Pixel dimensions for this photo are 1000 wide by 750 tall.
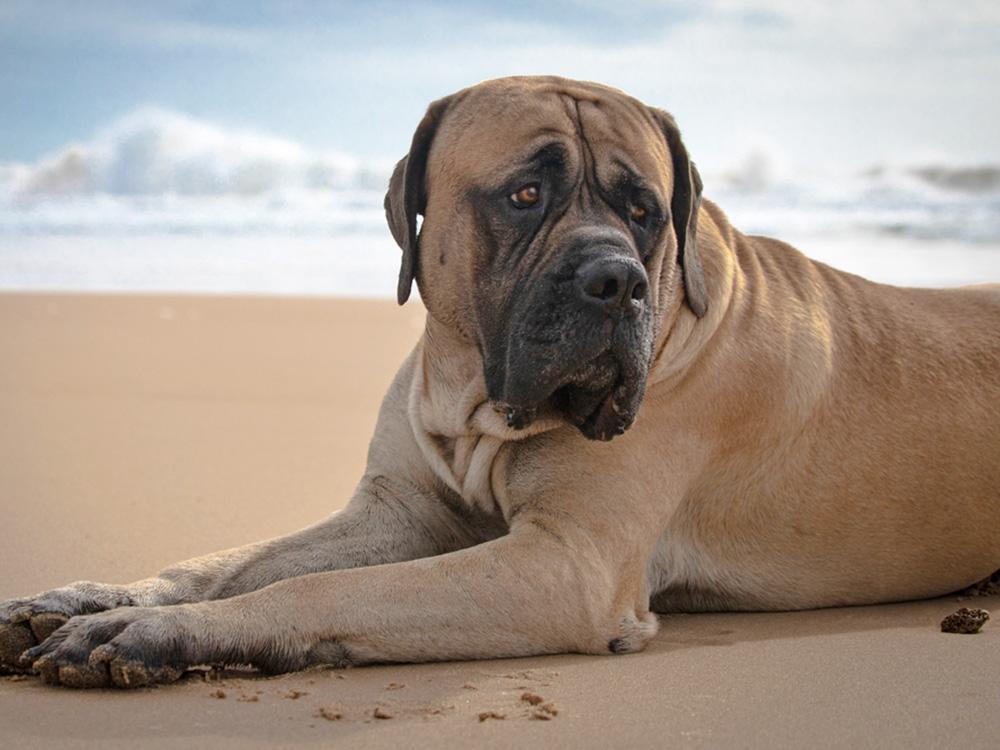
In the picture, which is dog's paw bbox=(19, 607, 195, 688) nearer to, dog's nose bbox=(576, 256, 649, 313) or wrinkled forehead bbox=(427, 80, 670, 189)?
dog's nose bbox=(576, 256, 649, 313)

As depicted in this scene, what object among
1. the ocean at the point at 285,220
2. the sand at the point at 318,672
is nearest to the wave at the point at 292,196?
the ocean at the point at 285,220

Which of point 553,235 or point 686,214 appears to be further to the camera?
point 686,214

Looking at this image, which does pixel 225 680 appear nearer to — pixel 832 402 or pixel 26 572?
pixel 26 572

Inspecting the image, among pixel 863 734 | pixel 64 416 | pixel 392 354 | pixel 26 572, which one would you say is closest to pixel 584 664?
pixel 863 734

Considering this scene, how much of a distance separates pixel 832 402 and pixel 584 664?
1.18 metres

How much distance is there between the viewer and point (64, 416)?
6477 millimetres

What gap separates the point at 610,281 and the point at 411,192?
2.74 feet

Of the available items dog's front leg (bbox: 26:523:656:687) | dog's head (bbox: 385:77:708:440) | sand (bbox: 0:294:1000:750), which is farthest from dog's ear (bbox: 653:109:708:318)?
sand (bbox: 0:294:1000:750)

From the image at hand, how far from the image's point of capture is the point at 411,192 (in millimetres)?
3703

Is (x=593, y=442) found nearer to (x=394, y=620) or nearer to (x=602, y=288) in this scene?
(x=602, y=288)

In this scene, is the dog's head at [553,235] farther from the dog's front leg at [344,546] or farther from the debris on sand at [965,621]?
the debris on sand at [965,621]

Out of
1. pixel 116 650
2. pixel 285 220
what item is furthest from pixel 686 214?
pixel 285 220

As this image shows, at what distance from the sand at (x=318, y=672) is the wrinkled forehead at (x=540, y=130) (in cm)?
125

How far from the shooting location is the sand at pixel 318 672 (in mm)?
2594
